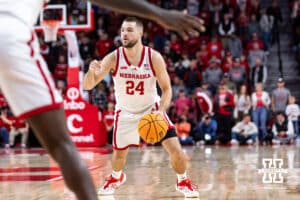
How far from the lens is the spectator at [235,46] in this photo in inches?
688

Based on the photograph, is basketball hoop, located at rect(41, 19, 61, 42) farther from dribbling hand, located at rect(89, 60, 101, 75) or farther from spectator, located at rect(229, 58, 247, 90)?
dribbling hand, located at rect(89, 60, 101, 75)

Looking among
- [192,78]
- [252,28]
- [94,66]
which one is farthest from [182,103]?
[94,66]

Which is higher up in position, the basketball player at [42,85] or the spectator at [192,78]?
the basketball player at [42,85]

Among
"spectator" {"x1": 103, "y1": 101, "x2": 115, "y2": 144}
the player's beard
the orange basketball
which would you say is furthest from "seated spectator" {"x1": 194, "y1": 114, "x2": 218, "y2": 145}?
the orange basketball

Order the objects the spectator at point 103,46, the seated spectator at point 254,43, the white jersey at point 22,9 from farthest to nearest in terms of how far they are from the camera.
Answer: the spectator at point 103,46 < the seated spectator at point 254,43 < the white jersey at point 22,9

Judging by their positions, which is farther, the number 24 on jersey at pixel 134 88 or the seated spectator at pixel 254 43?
the seated spectator at pixel 254 43

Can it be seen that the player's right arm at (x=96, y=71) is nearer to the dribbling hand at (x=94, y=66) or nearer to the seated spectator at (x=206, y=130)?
the dribbling hand at (x=94, y=66)

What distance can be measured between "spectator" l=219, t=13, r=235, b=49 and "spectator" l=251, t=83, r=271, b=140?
2.94 metres

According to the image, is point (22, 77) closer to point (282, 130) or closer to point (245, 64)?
point (282, 130)

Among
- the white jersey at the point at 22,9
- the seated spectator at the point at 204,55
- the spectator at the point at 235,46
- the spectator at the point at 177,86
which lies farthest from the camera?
the spectator at the point at 235,46

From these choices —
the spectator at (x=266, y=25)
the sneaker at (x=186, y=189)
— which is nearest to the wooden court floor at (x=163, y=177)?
the sneaker at (x=186, y=189)

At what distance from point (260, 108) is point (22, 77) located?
40.9 feet

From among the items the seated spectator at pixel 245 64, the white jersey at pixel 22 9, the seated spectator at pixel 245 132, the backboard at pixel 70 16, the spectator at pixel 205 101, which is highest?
the backboard at pixel 70 16

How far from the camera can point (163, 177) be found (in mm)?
7812
